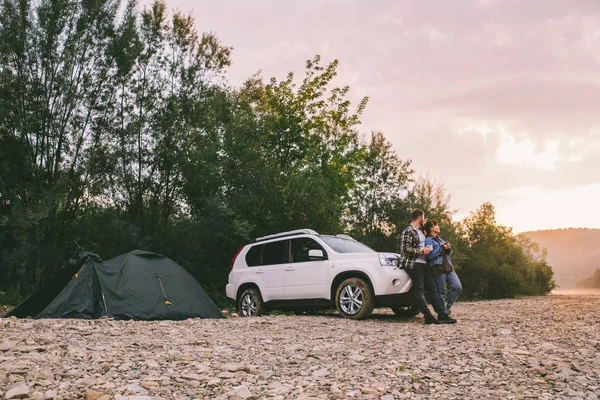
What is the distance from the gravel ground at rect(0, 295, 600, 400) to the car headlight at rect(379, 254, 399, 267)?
1.58 meters

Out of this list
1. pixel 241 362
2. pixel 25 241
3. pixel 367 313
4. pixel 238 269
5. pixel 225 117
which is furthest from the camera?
pixel 225 117

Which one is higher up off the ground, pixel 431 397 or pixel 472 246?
pixel 472 246

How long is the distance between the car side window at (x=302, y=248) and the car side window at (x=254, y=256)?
1.01m

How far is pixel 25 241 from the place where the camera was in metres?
19.5

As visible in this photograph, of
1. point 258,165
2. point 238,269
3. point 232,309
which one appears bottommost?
point 232,309

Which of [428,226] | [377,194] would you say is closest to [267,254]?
[428,226]

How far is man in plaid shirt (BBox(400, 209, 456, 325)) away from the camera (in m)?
10.3

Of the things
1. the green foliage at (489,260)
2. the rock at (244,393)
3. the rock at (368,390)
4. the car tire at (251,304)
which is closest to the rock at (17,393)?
the rock at (244,393)

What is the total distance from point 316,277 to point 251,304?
2.23 meters

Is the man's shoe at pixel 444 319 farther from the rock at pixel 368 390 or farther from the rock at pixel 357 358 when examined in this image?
the rock at pixel 368 390

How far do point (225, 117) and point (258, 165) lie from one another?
2932mm

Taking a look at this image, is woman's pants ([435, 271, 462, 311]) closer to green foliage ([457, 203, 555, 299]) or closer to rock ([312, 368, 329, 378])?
rock ([312, 368, 329, 378])

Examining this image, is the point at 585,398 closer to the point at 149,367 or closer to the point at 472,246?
the point at 149,367

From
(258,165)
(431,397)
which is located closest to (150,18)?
(258,165)
